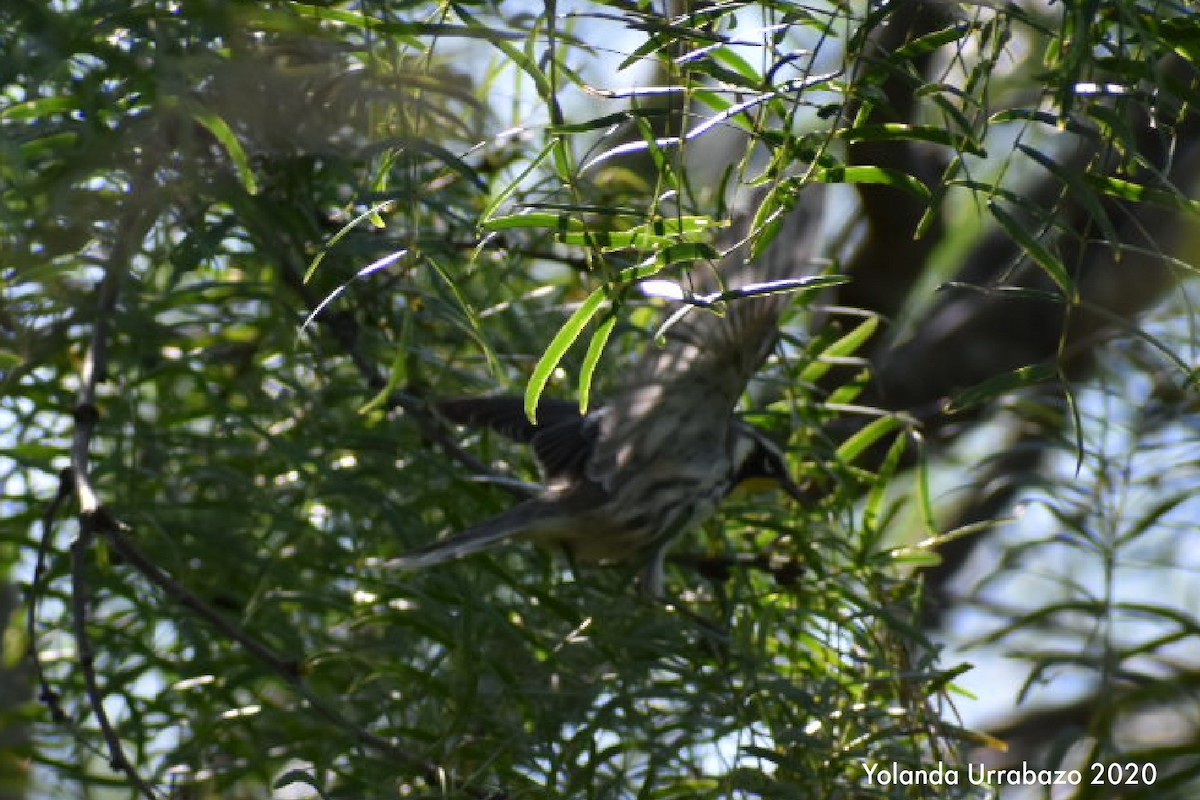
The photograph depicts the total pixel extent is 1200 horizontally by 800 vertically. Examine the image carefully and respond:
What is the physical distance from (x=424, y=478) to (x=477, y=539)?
A: 12cm

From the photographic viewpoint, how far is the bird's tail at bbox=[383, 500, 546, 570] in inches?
45.4

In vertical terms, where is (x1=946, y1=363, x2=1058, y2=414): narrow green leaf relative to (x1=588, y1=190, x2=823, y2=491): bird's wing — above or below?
below

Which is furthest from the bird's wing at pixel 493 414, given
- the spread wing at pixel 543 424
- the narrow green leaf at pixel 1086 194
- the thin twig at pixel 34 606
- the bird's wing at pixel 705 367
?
the narrow green leaf at pixel 1086 194

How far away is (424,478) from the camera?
1.29 m

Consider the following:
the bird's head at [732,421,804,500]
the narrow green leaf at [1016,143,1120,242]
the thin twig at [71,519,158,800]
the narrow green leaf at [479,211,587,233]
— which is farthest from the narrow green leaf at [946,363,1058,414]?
the bird's head at [732,421,804,500]

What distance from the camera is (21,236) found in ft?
3.27

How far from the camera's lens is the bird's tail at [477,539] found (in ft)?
3.79

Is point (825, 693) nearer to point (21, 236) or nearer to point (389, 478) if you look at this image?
point (389, 478)

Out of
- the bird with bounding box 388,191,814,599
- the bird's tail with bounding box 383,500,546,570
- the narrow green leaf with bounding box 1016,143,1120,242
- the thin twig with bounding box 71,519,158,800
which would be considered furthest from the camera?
the bird with bounding box 388,191,814,599

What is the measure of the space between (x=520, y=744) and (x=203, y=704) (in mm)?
320

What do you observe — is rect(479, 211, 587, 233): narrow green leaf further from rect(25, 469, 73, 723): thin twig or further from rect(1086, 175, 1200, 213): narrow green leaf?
rect(25, 469, 73, 723): thin twig

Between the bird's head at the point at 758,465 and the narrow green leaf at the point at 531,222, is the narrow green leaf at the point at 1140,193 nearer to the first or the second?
the narrow green leaf at the point at 531,222

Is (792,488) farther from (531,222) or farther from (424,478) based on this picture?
(531,222)

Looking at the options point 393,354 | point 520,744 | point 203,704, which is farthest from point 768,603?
point 203,704
